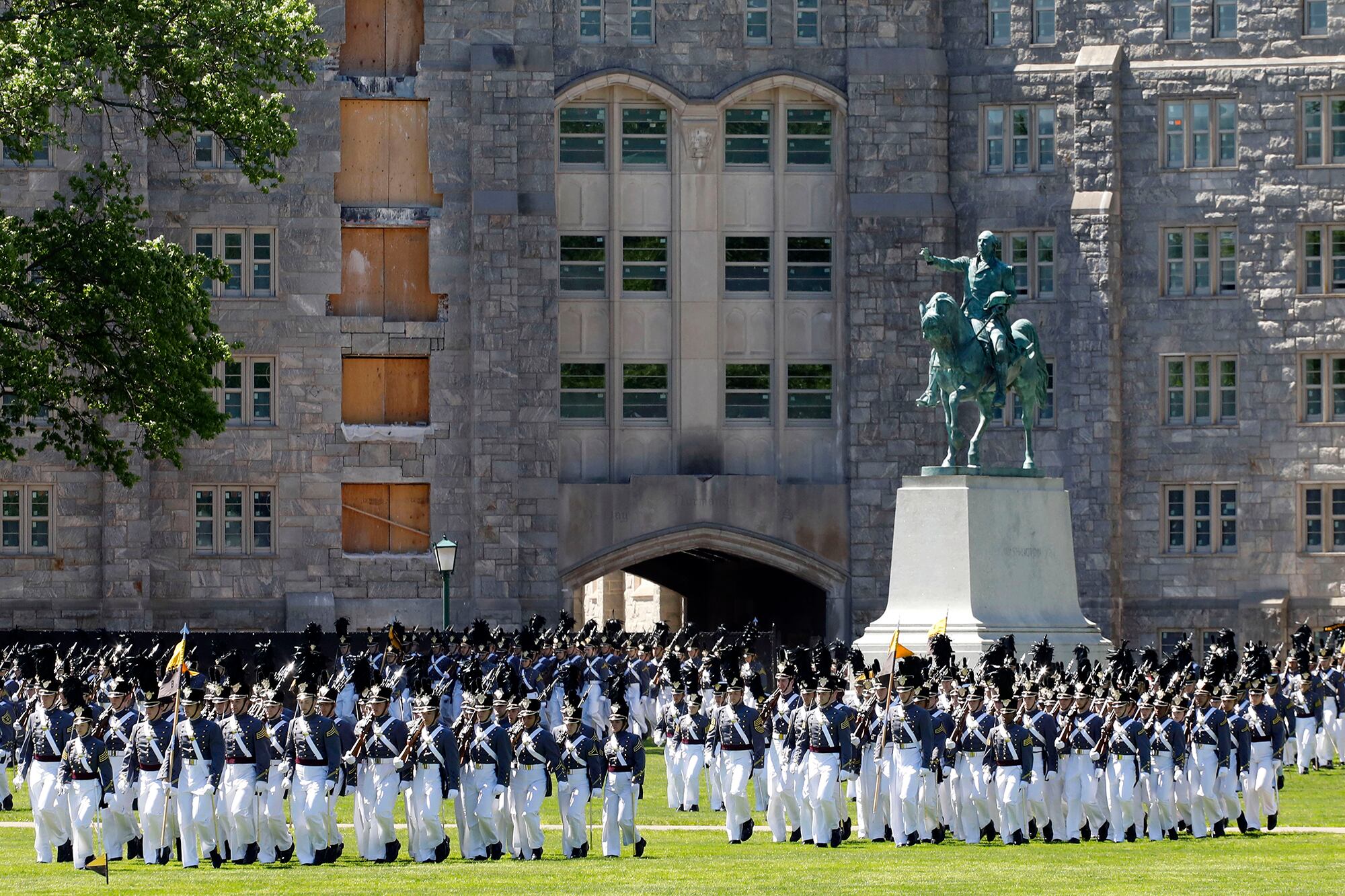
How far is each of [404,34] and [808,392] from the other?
11.7 metres

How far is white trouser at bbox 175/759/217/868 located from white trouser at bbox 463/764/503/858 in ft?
8.46

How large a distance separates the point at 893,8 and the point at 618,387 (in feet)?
33.2

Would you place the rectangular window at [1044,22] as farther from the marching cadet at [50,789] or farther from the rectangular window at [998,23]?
the marching cadet at [50,789]

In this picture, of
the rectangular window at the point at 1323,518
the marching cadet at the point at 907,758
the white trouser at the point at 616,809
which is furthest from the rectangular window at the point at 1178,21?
the white trouser at the point at 616,809

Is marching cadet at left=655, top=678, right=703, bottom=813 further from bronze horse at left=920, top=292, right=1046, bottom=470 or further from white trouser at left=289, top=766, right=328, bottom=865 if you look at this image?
bronze horse at left=920, top=292, right=1046, bottom=470

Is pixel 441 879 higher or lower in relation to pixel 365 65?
lower

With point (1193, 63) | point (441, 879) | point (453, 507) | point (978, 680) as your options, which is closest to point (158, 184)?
point (453, 507)

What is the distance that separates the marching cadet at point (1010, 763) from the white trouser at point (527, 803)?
5226mm

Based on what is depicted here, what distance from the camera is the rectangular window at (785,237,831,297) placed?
5534 cm

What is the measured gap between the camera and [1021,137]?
181 feet

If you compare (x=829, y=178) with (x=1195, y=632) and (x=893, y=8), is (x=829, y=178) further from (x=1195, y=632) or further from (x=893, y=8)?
(x=1195, y=632)

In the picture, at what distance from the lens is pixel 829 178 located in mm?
55281

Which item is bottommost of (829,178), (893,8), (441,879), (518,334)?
(441,879)

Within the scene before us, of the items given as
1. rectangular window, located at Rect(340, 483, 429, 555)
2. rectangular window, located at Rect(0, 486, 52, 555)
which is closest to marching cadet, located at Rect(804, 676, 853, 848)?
rectangular window, located at Rect(340, 483, 429, 555)
